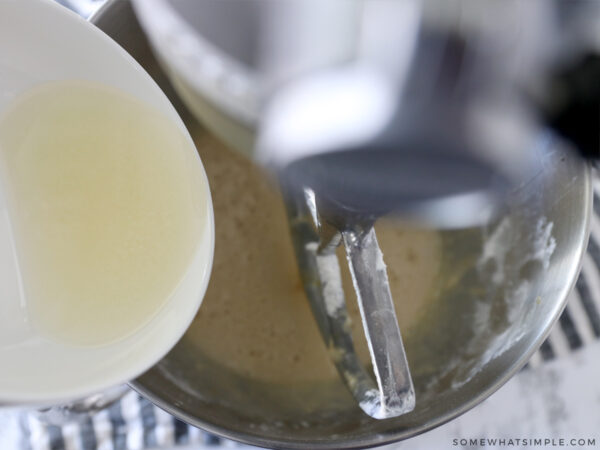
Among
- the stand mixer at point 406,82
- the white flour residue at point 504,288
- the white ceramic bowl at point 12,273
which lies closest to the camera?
the stand mixer at point 406,82

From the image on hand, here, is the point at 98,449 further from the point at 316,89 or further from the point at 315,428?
the point at 316,89

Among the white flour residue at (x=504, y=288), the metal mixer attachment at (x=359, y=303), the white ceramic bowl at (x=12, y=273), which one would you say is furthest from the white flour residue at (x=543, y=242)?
the white ceramic bowl at (x=12, y=273)

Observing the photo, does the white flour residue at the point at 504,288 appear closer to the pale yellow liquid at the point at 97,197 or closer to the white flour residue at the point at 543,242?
the white flour residue at the point at 543,242

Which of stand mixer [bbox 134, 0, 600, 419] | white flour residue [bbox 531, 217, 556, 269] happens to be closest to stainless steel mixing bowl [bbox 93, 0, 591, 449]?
white flour residue [bbox 531, 217, 556, 269]

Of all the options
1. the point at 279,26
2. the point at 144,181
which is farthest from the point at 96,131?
the point at 279,26

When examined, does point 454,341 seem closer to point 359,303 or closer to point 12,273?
point 359,303
